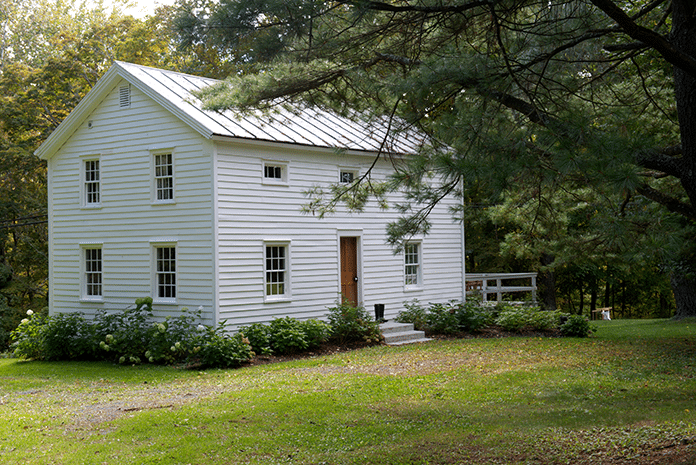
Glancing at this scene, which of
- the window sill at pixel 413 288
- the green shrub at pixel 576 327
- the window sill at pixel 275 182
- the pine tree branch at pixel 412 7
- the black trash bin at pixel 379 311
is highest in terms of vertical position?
the pine tree branch at pixel 412 7

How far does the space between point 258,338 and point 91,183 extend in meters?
6.67

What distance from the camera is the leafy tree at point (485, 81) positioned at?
668 centimetres

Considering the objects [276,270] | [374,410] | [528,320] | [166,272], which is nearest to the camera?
[374,410]

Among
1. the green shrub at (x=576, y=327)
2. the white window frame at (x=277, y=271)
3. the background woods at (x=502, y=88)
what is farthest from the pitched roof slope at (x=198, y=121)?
the green shrub at (x=576, y=327)

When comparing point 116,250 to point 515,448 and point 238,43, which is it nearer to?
point 238,43

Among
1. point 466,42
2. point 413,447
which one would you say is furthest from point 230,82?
point 413,447

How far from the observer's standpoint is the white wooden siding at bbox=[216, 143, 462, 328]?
14781 mm

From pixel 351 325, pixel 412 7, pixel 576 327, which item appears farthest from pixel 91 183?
pixel 576 327

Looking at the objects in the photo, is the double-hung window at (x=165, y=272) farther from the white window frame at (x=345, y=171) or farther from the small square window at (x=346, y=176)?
the small square window at (x=346, y=176)

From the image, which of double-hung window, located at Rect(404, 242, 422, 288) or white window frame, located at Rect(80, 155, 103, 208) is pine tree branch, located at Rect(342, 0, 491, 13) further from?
double-hung window, located at Rect(404, 242, 422, 288)

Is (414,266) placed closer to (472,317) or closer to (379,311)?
(472,317)

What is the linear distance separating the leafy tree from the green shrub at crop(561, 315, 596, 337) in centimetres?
752

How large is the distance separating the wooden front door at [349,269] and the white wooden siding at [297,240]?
20 cm

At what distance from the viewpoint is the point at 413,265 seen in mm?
19594
